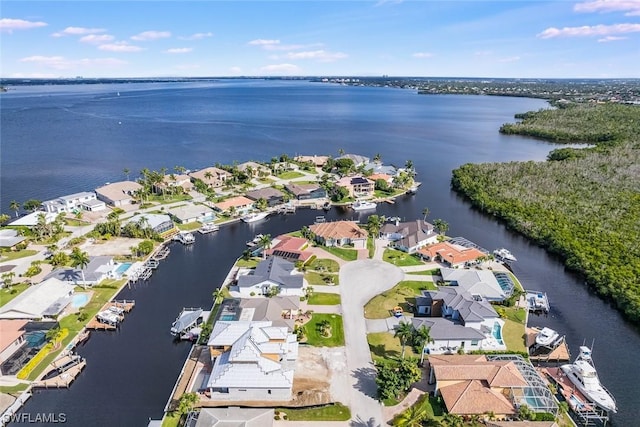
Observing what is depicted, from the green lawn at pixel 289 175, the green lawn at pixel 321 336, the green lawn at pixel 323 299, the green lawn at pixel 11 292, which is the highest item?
the green lawn at pixel 289 175

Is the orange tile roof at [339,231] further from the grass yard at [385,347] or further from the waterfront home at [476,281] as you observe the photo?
the grass yard at [385,347]

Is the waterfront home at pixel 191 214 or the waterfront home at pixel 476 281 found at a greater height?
the waterfront home at pixel 191 214

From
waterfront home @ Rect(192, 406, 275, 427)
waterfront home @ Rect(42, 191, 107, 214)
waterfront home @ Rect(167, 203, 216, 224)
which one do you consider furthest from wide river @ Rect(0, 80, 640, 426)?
waterfront home @ Rect(42, 191, 107, 214)

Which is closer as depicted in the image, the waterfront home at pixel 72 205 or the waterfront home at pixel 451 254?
the waterfront home at pixel 451 254

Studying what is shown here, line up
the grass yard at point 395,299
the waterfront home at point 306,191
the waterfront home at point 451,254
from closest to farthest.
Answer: the grass yard at point 395,299
the waterfront home at point 451,254
the waterfront home at point 306,191

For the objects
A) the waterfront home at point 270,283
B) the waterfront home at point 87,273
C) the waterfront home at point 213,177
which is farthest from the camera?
the waterfront home at point 213,177

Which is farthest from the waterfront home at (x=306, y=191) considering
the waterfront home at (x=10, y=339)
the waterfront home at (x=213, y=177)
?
the waterfront home at (x=10, y=339)

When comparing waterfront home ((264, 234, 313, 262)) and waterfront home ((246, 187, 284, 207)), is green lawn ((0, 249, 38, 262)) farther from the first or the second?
waterfront home ((246, 187, 284, 207))
